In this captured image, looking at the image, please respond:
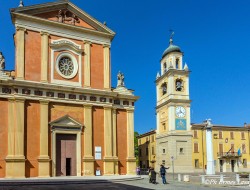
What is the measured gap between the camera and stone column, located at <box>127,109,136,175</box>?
28.3 m

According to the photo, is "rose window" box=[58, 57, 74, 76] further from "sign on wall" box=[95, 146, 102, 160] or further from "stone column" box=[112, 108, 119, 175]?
"sign on wall" box=[95, 146, 102, 160]

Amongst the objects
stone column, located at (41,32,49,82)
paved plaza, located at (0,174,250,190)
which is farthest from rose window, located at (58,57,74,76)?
paved plaza, located at (0,174,250,190)

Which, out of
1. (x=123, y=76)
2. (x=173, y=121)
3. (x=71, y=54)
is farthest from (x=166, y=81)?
(x=71, y=54)

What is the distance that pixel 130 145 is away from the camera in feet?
94.0

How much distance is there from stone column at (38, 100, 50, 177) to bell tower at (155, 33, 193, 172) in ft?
85.7

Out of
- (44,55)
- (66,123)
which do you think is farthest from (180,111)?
(44,55)

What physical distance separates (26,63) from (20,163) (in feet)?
24.8

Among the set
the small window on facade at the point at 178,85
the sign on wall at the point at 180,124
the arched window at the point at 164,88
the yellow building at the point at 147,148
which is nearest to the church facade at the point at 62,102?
the sign on wall at the point at 180,124

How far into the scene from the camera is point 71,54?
1093 inches

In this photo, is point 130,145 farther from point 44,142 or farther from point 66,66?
point 66,66

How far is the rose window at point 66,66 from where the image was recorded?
27286mm

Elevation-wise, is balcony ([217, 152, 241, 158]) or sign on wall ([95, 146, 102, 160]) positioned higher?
sign on wall ([95, 146, 102, 160])

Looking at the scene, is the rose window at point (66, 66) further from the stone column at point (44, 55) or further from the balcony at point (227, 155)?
the balcony at point (227, 155)

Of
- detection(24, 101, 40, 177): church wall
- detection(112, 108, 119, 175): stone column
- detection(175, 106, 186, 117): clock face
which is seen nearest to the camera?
detection(24, 101, 40, 177): church wall
